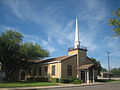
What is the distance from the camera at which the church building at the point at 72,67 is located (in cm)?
2936

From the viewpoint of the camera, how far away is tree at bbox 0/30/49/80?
29375 mm

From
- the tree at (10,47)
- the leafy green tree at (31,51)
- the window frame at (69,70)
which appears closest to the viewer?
the tree at (10,47)

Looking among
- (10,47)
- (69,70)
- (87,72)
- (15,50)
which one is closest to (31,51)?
(15,50)

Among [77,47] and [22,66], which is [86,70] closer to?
[77,47]

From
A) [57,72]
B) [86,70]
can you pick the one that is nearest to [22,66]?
[57,72]

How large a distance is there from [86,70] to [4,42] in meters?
16.7

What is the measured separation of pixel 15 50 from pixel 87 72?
14.8 meters

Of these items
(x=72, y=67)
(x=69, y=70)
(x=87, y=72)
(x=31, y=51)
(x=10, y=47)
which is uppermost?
(x=10, y=47)

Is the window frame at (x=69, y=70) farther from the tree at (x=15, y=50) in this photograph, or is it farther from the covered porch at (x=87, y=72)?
the tree at (x=15, y=50)

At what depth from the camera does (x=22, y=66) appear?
35.0 metres

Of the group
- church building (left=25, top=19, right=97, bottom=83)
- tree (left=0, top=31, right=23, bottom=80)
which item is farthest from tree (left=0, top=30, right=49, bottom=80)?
church building (left=25, top=19, right=97, bottom=83)

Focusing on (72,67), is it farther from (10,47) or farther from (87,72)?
(10,47)

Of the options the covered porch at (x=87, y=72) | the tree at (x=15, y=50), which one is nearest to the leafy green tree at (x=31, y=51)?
the tree at (x=15, y=50)

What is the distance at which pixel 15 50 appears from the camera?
101ft
